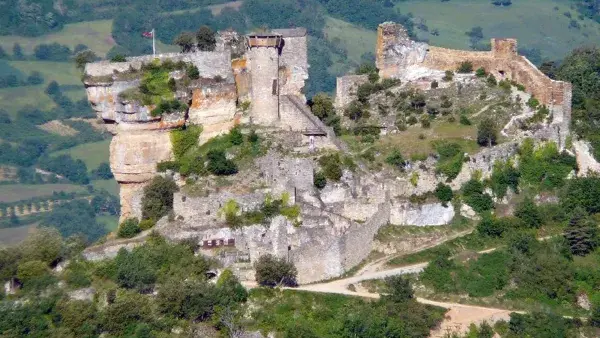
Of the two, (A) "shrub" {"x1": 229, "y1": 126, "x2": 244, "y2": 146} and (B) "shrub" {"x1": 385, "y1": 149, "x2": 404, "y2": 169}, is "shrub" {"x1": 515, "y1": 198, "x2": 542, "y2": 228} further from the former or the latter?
(A) "shrub" {"x1": 229, "y1": 126, "x2": 244, "y2": 146}

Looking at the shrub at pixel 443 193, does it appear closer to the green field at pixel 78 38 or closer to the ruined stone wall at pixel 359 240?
the ruined stone wall at pixel 359 240

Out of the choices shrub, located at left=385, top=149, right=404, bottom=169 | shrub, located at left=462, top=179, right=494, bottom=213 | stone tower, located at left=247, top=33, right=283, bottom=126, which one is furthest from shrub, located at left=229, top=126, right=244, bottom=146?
shrub, located at left=462, top=179, right=494, bottom=213

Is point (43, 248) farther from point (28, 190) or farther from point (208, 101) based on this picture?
point (28, 190)

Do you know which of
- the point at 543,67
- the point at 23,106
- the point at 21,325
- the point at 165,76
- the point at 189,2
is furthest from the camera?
the point at 189,2

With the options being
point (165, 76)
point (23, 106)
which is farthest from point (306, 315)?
point (23, 106)

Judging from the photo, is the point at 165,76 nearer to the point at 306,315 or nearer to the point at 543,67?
the point at 306,315

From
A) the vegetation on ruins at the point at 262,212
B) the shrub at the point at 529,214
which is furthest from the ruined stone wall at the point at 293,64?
the shrub at the point at 529,214

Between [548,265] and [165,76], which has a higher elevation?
[165,76]
